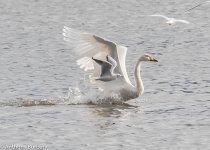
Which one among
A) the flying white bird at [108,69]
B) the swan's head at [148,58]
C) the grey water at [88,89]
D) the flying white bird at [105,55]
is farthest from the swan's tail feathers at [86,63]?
the swan's head at [148,58]

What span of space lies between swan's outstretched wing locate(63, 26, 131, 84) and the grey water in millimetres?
1027

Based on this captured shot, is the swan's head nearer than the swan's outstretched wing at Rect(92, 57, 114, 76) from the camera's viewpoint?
No

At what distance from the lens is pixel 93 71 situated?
18.4 meters

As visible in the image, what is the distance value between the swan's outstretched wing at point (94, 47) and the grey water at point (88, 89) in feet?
3.37

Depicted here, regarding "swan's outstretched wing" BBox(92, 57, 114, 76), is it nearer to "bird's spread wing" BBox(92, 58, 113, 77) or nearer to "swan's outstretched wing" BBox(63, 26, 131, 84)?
"bird's spread wing" BBox(92, 58, 113, 77)

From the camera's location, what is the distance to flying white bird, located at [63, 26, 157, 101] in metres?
17.7

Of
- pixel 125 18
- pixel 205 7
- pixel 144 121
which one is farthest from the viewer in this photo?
pixel 205 7

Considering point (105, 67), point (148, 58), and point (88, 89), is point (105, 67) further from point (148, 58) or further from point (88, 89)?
point (88, 89)

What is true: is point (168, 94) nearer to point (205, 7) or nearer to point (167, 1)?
point (205, 7)

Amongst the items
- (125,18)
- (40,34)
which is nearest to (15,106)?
(40,34)

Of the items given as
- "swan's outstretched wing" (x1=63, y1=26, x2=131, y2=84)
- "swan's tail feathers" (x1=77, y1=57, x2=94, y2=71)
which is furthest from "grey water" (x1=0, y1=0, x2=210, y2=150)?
"swan's outstretched wing" (x1=63, y1=26, x2=131, y2=84)

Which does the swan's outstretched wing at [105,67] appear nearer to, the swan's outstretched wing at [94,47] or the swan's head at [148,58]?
the swan's outstretched wing at [94,47]

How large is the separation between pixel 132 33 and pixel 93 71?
414 inches

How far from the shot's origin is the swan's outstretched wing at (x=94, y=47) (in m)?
17.7
